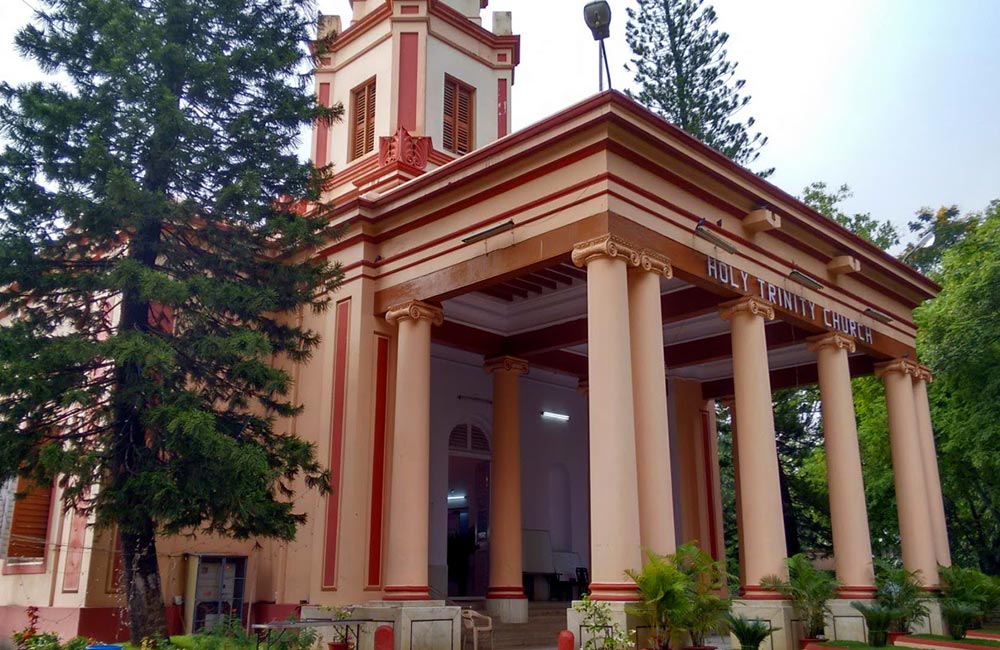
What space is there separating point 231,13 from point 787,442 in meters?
27.0

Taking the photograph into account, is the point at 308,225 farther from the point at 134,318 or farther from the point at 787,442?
the point at 787,442

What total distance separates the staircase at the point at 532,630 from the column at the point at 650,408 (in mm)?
4381

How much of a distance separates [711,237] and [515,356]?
6067 mm

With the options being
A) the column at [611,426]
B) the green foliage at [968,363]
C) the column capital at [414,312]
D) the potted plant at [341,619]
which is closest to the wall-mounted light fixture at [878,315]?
the green foliage at [968,363]

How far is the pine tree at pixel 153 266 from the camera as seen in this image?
12.7 metres

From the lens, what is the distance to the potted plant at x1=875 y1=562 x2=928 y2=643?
16.4 metres

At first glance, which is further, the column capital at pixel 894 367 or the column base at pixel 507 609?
the column capital at pixel 894 367

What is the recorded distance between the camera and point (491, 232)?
15102 millimetres

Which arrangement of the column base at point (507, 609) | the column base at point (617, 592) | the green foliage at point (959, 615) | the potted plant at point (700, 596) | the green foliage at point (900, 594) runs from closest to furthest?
the column base at point (617, 592)
the potted plant at point (700, 596)
the green foliage at point (900, 594)
the green foliage at point (959, 615)
the column base at point (507, 609)

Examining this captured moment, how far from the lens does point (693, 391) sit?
2467 cm

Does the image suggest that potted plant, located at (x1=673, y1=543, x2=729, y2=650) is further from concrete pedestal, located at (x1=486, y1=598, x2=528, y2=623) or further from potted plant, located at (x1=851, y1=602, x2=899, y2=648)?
concrete pedestal, located at (x1=486, y1=598, x2=528, y2=623)

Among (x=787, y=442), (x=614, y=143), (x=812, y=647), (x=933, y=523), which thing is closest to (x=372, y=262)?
(x=614, y=143)

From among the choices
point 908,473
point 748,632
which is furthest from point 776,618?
point 908,473

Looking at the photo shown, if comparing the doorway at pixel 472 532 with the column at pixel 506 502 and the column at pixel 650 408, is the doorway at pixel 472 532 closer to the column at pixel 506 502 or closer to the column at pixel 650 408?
the column at pixel 506 502
